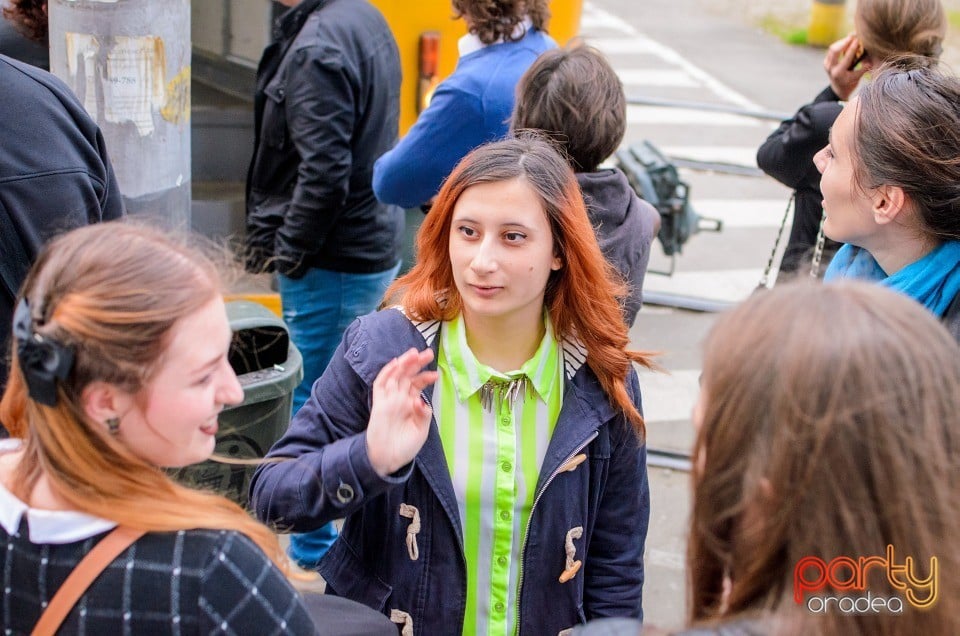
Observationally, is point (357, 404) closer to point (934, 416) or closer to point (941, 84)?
point (934, 416)

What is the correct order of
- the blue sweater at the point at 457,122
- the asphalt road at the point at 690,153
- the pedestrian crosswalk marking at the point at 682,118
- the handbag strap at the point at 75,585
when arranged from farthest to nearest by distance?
the pedestrian crosswalk marking at the point at 682,118 → the asphalt road at the point at 690,153 → the blue sweater at the point at 457,122 → the handbag strap at the point at 75,585

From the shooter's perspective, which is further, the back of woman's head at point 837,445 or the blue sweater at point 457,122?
the blue sweater at point 457,122

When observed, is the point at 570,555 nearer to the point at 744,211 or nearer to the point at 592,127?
the point at 592,127

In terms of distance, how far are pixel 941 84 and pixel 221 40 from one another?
10.8 feet

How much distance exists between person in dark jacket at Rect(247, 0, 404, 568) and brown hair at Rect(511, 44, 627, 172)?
981mm

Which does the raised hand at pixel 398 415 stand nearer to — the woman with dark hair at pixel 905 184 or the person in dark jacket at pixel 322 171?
the woman with dark hair at pixel 905 184

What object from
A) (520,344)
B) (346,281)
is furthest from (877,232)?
(346,281)

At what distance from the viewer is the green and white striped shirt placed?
2.18 metres

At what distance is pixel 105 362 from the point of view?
1.54 metres

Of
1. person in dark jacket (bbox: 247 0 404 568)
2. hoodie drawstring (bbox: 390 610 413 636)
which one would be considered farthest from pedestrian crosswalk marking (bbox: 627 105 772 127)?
hoodie drawstring (bbox: 390 610 413 636)

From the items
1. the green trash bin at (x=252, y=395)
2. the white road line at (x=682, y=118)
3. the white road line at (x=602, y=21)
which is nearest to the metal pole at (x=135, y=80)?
the green trash bin at (x=252, y=395)

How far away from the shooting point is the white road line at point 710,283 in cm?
723

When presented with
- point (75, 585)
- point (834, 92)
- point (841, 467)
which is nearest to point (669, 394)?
point (834, 92)

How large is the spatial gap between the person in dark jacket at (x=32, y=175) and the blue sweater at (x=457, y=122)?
1.37 meters
